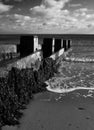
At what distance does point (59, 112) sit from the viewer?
4605 millimetres

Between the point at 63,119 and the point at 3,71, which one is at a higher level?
the point at 3,71

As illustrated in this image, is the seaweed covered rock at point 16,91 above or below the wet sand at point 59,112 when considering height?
above

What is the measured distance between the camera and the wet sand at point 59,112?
3912 mm

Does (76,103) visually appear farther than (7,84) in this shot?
Yes

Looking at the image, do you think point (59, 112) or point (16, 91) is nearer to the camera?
point (59, 112)

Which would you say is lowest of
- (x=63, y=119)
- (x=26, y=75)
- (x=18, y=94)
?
(x=63, y=119)

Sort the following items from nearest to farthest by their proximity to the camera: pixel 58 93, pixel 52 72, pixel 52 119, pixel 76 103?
pixel 52 119
pixel 76 103
pixel 58 93
pixel 52 72

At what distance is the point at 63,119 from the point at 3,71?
2.02 metres

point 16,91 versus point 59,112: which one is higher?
point 16,91

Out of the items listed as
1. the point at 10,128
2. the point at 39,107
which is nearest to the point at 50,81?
the point at 39,107

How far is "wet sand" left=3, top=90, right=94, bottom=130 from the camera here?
3912 mm

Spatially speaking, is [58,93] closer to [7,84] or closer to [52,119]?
[52,119]

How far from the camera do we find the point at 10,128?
3748 mm

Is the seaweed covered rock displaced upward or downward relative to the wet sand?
upward
